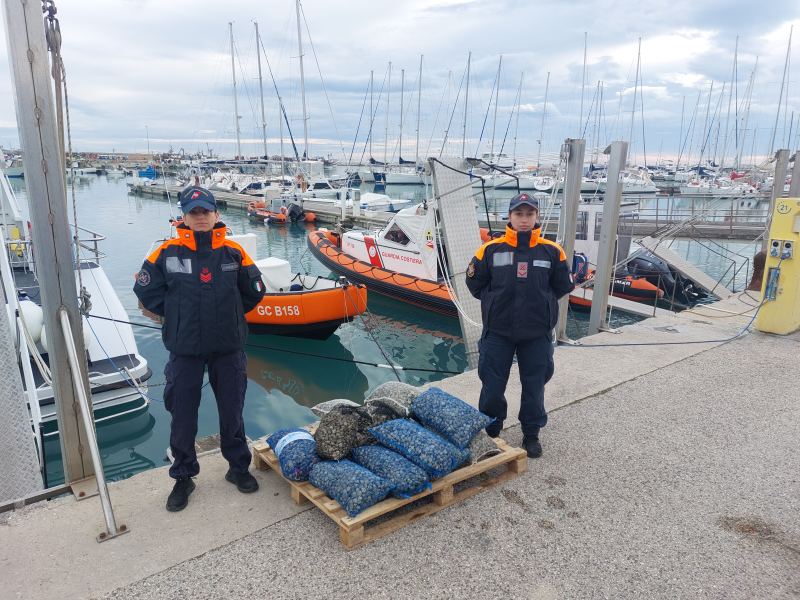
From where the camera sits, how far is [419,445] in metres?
2.87

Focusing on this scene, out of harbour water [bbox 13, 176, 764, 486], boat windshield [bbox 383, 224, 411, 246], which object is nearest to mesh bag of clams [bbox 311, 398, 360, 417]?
harbour water [bbox 13, 176, 764, 486]

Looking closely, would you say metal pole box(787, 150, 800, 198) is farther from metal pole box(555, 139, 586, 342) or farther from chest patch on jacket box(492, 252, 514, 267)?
chest patch on jacket box(492, 252, 514, 267)

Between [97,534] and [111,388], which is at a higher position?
[97,534]

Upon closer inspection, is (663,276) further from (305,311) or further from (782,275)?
(305,311)

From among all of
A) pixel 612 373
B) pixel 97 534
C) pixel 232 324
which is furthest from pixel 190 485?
pixel 612 373

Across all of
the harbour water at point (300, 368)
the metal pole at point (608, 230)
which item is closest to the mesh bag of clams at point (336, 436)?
the harbour water at point (300, 368)

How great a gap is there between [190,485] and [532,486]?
6.62ft

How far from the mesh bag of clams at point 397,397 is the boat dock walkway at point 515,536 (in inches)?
26.0

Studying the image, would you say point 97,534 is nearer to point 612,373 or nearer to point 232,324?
point 232,324

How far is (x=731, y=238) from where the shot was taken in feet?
61.7

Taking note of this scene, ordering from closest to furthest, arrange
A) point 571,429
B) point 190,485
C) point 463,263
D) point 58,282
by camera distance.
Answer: point 58,282 → point 190,485 → point 571,429 → point 463,263

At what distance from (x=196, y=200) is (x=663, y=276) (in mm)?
11621

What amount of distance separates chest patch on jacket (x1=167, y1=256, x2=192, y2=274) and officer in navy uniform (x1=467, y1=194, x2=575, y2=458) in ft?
5.81

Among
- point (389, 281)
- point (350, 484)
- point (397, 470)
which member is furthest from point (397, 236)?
point (350, 484)
